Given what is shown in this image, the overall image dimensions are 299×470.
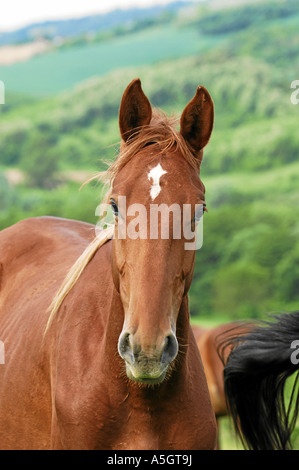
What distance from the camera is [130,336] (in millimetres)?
2805

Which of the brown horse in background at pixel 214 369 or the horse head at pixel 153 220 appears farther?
the brown horse in background at pixel 214 369

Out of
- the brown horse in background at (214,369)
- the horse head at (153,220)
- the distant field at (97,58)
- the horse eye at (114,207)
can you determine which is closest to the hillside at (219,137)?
the distant field at (97,58)

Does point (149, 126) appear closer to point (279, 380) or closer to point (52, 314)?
point (52, 314)

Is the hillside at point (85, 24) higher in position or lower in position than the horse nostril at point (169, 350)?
higher

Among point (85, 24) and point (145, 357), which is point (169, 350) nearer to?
point (145, 357)

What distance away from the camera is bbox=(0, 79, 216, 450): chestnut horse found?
294 cm

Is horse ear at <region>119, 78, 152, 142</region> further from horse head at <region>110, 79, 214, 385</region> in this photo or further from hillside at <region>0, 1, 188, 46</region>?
hillside at <region>0, 1, 188, 46</region>

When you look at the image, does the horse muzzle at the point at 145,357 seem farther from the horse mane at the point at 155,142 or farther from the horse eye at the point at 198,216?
the horse mane at the point at 155,142

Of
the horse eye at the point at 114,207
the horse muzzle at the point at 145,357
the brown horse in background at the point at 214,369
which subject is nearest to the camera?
the horse muzzle at the point at 145,357

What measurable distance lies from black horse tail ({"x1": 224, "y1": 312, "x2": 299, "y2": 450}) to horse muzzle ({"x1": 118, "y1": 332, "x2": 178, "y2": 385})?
163 centimetres

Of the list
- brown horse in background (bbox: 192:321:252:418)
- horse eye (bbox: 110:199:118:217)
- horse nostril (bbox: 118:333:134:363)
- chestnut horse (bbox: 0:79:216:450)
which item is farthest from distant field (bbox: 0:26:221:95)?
horse nostril (bbox: 118:333:134:363)

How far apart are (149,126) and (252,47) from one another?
333 feet

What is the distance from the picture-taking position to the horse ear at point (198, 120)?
3391 millimetres

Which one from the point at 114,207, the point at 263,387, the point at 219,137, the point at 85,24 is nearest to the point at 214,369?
the point at 263,387
